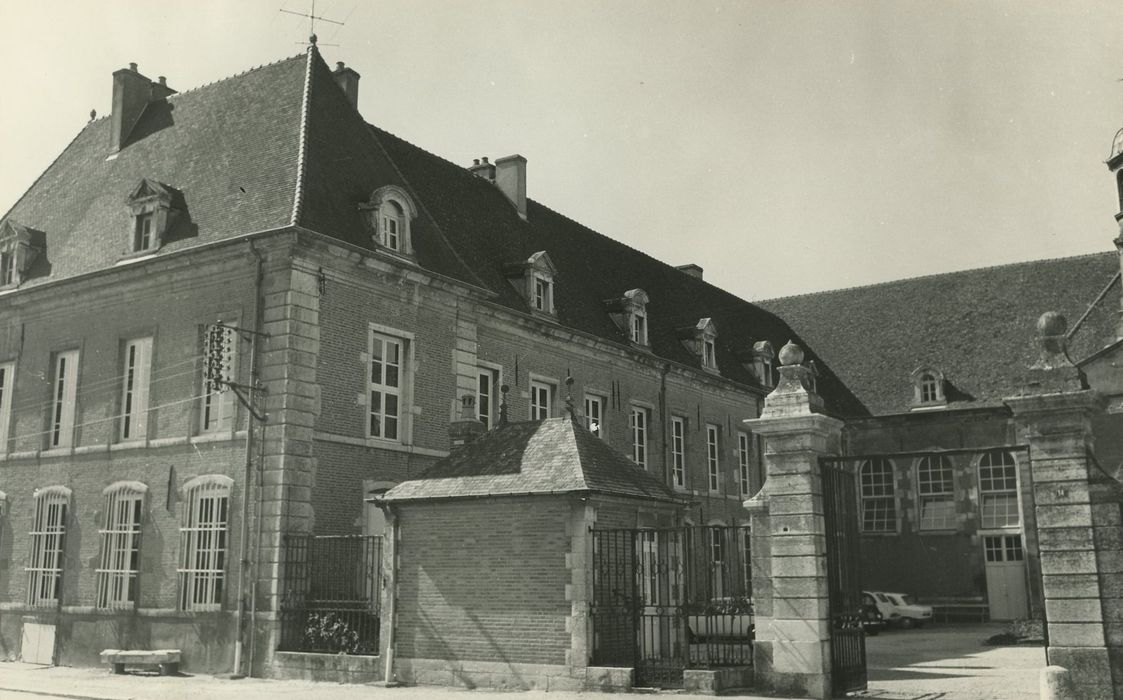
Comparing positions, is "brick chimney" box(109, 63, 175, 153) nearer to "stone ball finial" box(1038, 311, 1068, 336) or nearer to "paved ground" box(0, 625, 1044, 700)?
"paved ground" box(0, 625, 1044, 700)

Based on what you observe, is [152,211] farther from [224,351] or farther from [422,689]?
[422,689]

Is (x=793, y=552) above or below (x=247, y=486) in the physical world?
below

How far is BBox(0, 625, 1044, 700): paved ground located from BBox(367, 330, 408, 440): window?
4970mm

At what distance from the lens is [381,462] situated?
18.3m

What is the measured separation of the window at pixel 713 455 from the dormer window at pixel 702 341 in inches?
73.8

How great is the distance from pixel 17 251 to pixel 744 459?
2152 cm

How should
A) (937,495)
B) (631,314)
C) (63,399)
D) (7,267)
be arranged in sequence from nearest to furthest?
(63,399) → (7,267) → (631,314) → (937,495)

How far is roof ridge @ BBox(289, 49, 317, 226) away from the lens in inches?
690

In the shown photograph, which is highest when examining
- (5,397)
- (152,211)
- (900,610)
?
(152,211)

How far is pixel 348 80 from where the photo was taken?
902 inches

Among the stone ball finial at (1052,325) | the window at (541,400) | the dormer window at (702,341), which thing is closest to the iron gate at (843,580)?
the stone ball finial at (1052,325)

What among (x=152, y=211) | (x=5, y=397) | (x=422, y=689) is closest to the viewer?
(x=422, y=689)

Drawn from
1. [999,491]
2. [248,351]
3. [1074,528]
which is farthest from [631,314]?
[1074,528]

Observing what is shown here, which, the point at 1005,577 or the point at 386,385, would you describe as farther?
the point at 1005,577
